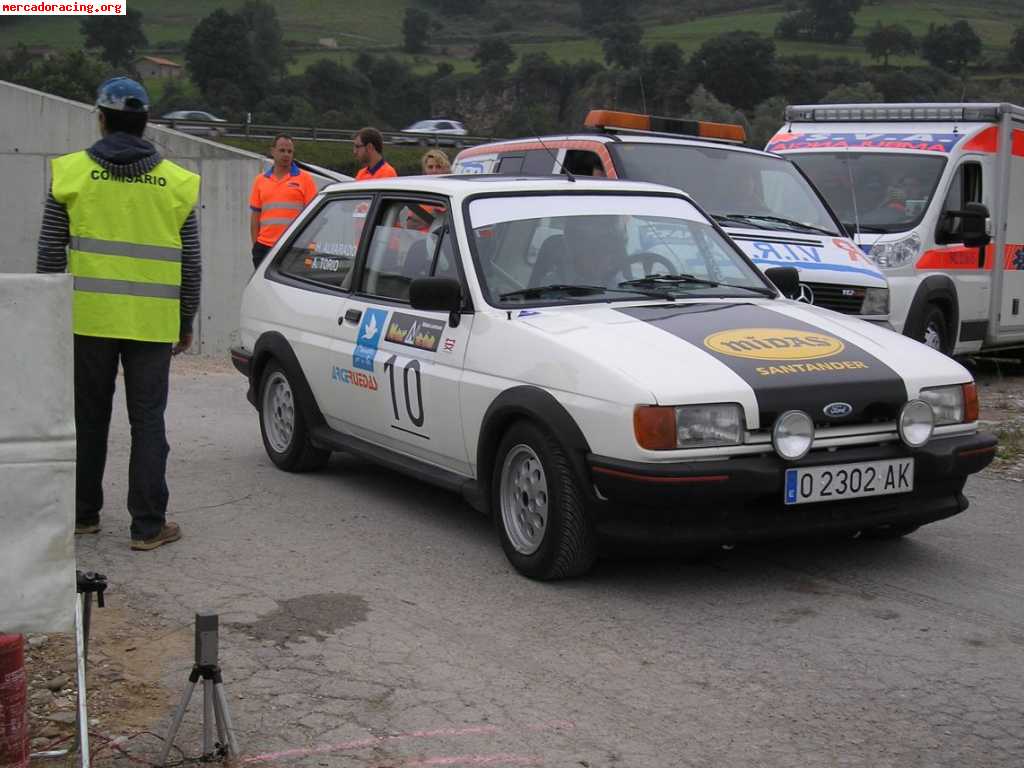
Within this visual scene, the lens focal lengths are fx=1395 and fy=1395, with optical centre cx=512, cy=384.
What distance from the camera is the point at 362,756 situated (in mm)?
3957

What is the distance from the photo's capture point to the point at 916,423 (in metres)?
5.73

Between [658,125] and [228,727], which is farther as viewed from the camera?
[658,125]

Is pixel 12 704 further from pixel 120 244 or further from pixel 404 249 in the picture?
pixel 404 249

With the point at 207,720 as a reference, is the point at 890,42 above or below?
above

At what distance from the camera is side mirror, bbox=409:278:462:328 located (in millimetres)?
6234

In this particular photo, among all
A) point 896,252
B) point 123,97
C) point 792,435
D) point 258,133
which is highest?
point 258,133

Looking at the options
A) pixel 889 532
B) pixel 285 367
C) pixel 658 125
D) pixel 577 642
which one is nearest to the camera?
pixel 577 642

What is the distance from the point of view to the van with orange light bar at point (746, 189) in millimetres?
10016

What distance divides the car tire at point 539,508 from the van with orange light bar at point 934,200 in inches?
264

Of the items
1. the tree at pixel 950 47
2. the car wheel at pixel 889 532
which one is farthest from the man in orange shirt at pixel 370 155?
the tree at pixel 950 47

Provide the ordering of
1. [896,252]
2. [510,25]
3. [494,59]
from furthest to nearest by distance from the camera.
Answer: [510,25], [494,59], [896,252]

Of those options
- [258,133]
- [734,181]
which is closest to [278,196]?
[734,181]

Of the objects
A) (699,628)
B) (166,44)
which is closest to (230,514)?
(699,628)

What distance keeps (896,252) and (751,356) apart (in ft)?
22.6
